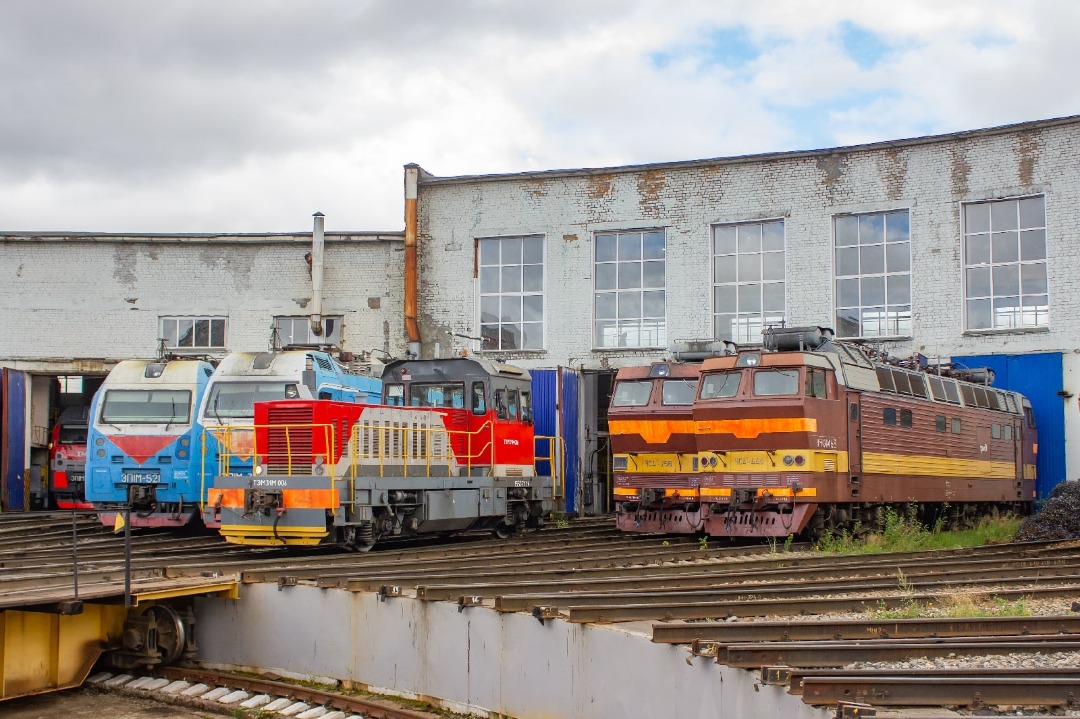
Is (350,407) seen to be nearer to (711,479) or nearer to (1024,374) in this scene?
(711,479)

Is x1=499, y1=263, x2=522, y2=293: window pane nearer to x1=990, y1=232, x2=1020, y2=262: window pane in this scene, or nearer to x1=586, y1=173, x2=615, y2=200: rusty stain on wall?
x1=586, y1=173, x2=615, y2=200: rusty stain on wall

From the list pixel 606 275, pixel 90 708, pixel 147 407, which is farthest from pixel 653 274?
pixel 90 708

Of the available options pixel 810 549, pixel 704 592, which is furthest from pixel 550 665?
pixel 810 549

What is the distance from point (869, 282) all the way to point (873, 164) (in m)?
2.51

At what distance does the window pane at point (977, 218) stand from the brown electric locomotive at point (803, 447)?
4.84 meters

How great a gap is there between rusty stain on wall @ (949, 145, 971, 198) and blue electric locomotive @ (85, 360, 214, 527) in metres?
15.5

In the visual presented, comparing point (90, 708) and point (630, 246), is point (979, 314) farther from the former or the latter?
point (90, 708)

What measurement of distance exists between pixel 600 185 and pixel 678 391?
859 centimetres

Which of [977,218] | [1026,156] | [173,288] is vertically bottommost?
[173,288]

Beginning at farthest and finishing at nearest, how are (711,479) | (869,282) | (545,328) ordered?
(545,328)
(869,282)
(711,479)

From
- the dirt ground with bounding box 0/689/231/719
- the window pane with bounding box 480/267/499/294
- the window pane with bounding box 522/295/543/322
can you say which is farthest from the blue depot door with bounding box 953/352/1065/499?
the dirt ground with bounding box 0/689/231/719

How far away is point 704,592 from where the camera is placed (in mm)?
9758

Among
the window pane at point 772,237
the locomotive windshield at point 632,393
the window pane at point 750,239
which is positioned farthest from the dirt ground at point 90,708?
the window pane at point 772,237

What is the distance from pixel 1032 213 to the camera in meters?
22.9
